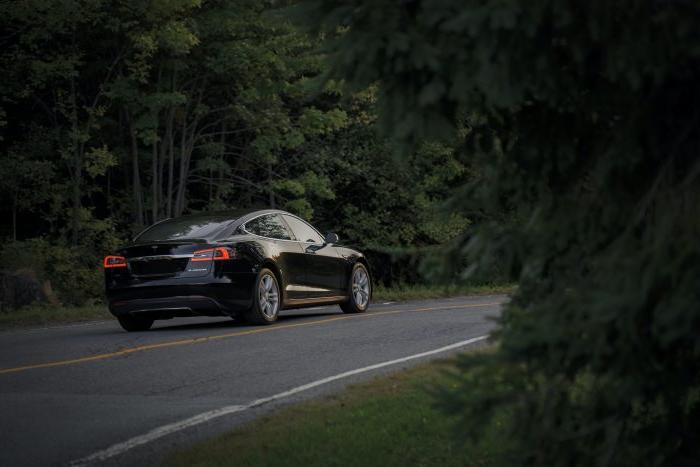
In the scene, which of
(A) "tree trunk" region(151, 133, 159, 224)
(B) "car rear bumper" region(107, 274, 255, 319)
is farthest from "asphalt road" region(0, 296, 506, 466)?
(A) "tree trunk" region(151, 133, 159, 224)

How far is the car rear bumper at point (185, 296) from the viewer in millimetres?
13867

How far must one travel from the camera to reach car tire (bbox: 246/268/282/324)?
563 inches

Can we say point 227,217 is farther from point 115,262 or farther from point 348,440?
point 348,440

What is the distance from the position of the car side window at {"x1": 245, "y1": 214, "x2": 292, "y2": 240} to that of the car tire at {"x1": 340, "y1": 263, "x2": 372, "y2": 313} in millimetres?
1700

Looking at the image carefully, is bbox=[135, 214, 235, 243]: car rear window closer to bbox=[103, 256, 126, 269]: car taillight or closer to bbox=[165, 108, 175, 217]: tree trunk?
bbox=[103, 256, 126, 269]: car taillight

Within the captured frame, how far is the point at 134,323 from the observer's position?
48.5 feet

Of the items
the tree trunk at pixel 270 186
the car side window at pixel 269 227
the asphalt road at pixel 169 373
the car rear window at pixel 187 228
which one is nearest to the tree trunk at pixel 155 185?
the tree trunk at pixel 270 186

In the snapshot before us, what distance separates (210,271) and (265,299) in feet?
3.38

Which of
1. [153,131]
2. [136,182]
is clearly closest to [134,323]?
[153,131]

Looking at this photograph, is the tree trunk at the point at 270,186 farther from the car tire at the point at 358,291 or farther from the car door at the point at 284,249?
the car door at the point at 284,249

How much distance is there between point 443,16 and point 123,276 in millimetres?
11326

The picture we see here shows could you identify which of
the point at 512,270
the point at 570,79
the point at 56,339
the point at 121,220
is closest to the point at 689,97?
the point at 570,79

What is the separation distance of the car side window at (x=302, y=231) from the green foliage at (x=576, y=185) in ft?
38.8

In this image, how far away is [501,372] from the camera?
3672mm
